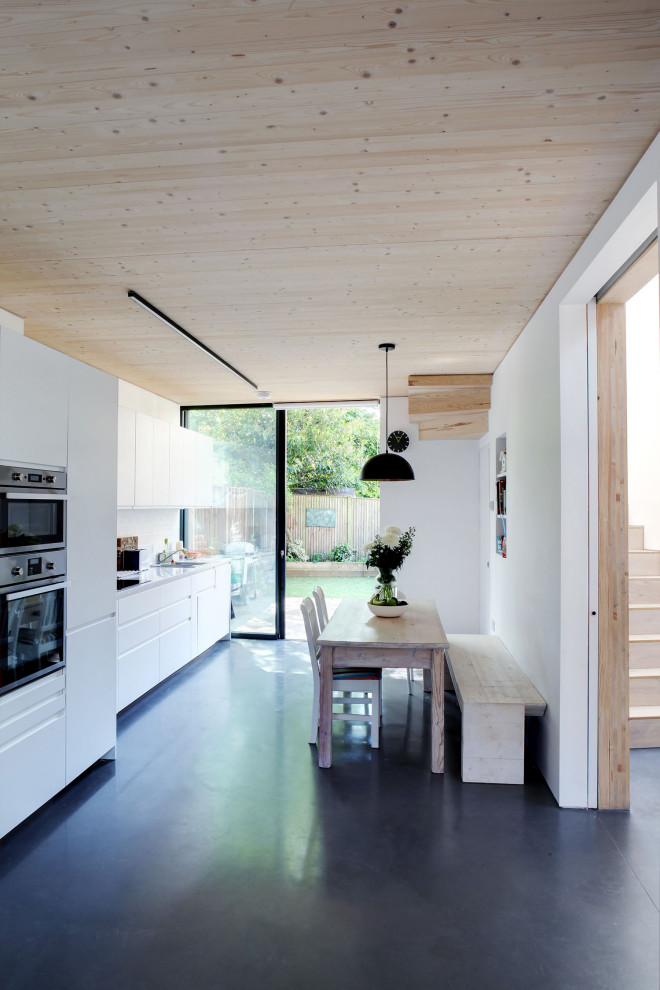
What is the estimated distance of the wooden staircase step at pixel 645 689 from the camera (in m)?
3.70

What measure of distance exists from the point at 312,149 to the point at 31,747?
271cm

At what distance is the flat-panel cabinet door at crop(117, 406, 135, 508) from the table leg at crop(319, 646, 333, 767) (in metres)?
2.17

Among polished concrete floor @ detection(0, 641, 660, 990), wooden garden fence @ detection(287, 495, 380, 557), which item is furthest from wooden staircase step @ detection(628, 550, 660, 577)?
wooden garden fence @ detection(287, 495, 380, 557)

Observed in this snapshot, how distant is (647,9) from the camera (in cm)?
144

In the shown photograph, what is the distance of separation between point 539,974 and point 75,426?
297 centimetres

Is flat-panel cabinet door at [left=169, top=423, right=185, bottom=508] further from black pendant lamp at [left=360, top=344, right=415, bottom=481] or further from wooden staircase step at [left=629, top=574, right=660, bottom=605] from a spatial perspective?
wooden staircase step at [left=629, top=574, right=660, bottom=605]

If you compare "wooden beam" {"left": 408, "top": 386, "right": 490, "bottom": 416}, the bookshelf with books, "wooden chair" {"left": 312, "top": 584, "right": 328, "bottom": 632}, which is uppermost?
"wooden beam" {"left": 408, "top": 386, "right": 490, "bottom": 416}

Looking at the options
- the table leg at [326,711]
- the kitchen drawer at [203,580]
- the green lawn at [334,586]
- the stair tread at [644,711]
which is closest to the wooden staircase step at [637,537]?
the stair tread at [644,711]

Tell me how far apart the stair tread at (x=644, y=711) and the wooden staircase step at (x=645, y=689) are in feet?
0.07

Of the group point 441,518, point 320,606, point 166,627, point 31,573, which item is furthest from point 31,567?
point 441,518

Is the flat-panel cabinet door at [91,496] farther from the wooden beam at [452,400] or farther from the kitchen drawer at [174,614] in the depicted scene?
the wooden beam at [452,400]

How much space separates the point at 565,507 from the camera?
298 centimetres

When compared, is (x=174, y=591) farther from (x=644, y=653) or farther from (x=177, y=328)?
(x=644, y=653)

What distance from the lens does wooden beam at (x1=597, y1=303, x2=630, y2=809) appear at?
294 cm
